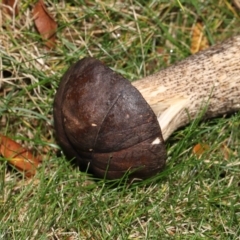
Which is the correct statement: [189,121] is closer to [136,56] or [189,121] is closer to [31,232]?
[136,56]

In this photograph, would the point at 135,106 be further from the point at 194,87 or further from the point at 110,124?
the point at 194,87

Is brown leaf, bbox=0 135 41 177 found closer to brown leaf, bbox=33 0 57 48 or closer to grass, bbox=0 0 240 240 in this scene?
grass, bbox=0 0 240 240

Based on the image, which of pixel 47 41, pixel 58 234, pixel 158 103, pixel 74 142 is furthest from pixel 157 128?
pixel 47 41

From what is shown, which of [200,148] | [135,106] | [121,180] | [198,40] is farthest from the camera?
[198,40]

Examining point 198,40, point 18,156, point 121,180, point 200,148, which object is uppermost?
point 18,156

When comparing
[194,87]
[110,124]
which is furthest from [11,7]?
[194,87]

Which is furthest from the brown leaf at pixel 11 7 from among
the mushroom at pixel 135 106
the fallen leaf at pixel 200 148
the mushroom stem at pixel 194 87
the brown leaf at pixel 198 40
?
the fallen leaf at pixel 200 148

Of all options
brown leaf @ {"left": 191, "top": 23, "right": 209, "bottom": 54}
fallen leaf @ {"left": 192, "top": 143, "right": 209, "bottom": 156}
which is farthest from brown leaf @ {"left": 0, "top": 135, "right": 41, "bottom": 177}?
brown leaf @ {"left": 191, "top": 23, "right": 209, "bottom": 54}

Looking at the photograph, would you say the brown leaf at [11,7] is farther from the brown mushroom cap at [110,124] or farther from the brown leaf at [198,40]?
the brown leaf at [198,40]
